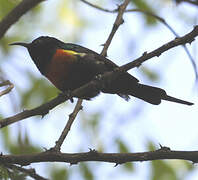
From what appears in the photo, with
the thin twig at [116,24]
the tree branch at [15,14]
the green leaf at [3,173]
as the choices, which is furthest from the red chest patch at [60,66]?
the green leaf at [3,173]

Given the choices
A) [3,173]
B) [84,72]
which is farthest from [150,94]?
[3,173]

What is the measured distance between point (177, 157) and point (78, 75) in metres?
2.13

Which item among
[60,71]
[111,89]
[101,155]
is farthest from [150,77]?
[101,155]

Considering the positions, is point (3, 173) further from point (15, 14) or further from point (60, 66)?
point (60, 66)

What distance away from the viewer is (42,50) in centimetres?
497

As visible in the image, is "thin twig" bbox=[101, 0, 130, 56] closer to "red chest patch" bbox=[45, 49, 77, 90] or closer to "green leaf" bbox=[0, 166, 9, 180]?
"red chest patch" bbox=[45, 49, 77, 90]

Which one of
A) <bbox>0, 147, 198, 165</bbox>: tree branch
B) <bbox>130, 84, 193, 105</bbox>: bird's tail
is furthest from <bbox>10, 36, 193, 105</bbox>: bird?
<bbox>0, 147, 198, 165</bbox>: tree branch

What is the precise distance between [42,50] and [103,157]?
7.92 feet

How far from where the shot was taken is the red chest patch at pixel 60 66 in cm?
458

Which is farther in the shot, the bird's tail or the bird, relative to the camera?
the bird

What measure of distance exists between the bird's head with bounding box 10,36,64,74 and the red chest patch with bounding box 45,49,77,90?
130mm

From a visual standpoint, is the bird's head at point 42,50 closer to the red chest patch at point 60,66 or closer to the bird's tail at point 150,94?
the red chest patch at point 60,66

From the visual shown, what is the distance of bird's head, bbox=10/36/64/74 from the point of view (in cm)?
484

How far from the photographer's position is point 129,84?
4621 millimetres
